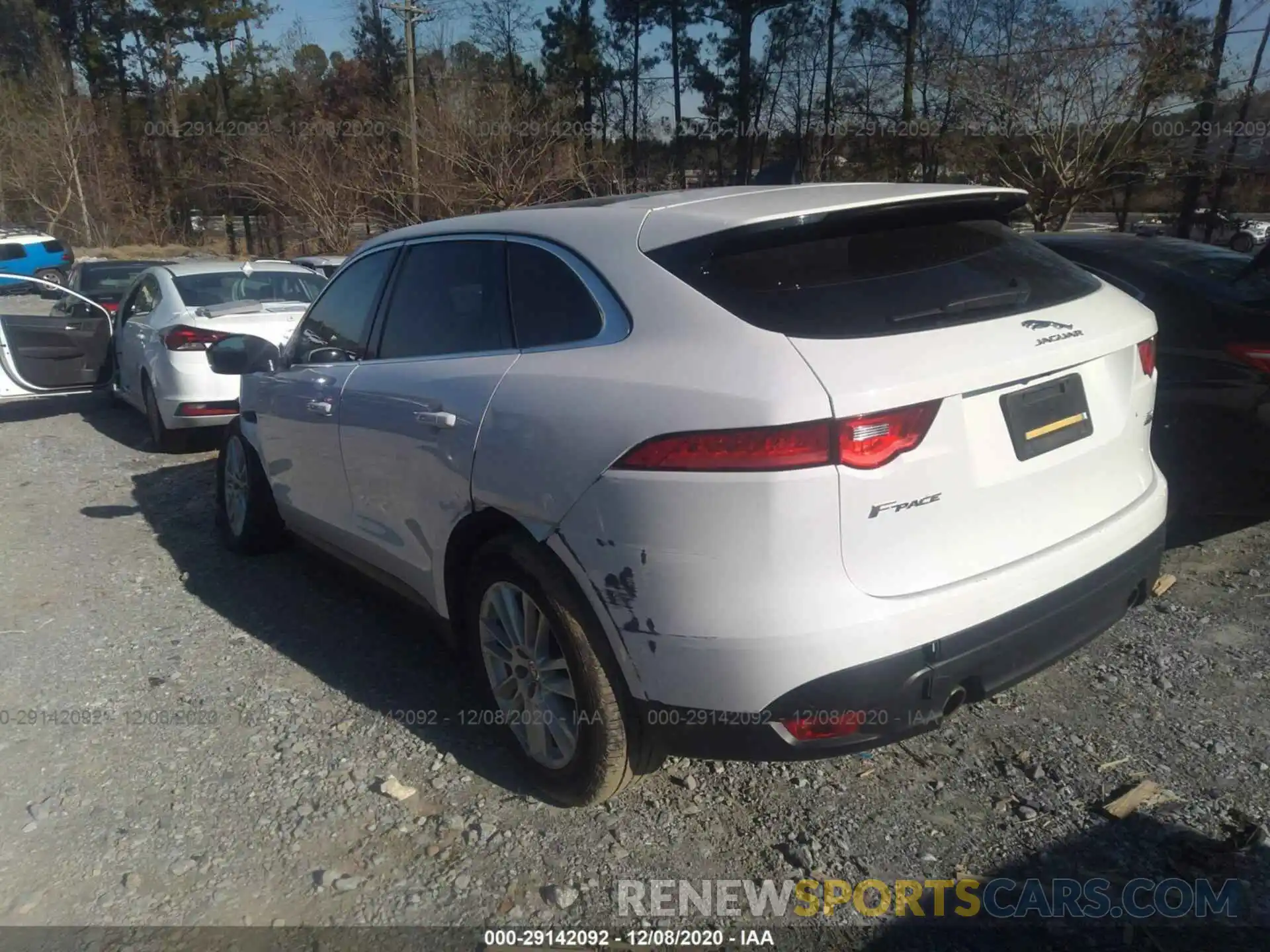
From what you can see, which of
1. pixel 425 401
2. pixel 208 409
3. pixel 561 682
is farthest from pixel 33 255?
pixel 561 682

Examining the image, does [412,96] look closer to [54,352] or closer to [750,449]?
[54,352]

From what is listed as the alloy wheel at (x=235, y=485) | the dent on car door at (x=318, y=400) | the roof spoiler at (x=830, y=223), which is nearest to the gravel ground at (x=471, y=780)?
the dent on car door at (x=318, y=400)

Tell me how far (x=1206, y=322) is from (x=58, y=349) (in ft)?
28.0

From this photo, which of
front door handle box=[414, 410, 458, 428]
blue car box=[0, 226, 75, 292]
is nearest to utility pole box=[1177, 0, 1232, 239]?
front door handle box=[414, 410, 458, 428]

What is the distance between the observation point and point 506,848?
9.56 feet

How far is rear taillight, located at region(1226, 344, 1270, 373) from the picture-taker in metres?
4.26

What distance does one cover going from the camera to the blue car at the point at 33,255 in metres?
27.9

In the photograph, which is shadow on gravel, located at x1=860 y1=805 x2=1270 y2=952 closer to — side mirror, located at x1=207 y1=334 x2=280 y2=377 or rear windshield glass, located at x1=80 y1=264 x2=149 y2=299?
side mirror, located at x1=207 y1=334 x2=280 y2=377

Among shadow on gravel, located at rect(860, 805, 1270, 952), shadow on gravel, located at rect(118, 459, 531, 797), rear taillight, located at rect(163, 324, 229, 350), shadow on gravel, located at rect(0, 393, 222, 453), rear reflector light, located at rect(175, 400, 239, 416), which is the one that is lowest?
shadow on gravel, located at rect(0, 393, 222, 453)

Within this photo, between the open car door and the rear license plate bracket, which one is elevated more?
the rear license plate bracket

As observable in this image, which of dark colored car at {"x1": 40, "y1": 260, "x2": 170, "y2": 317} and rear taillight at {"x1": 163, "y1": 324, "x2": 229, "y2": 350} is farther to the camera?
dark colored car at {"x1": 40, "y1": 260, "x2": 170, "y2": 317}

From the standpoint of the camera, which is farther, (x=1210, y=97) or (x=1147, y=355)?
(x=1210, y=97)

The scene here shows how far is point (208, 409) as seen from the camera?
7.80m

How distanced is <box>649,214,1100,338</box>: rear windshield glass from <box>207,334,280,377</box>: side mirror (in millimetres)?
2862
